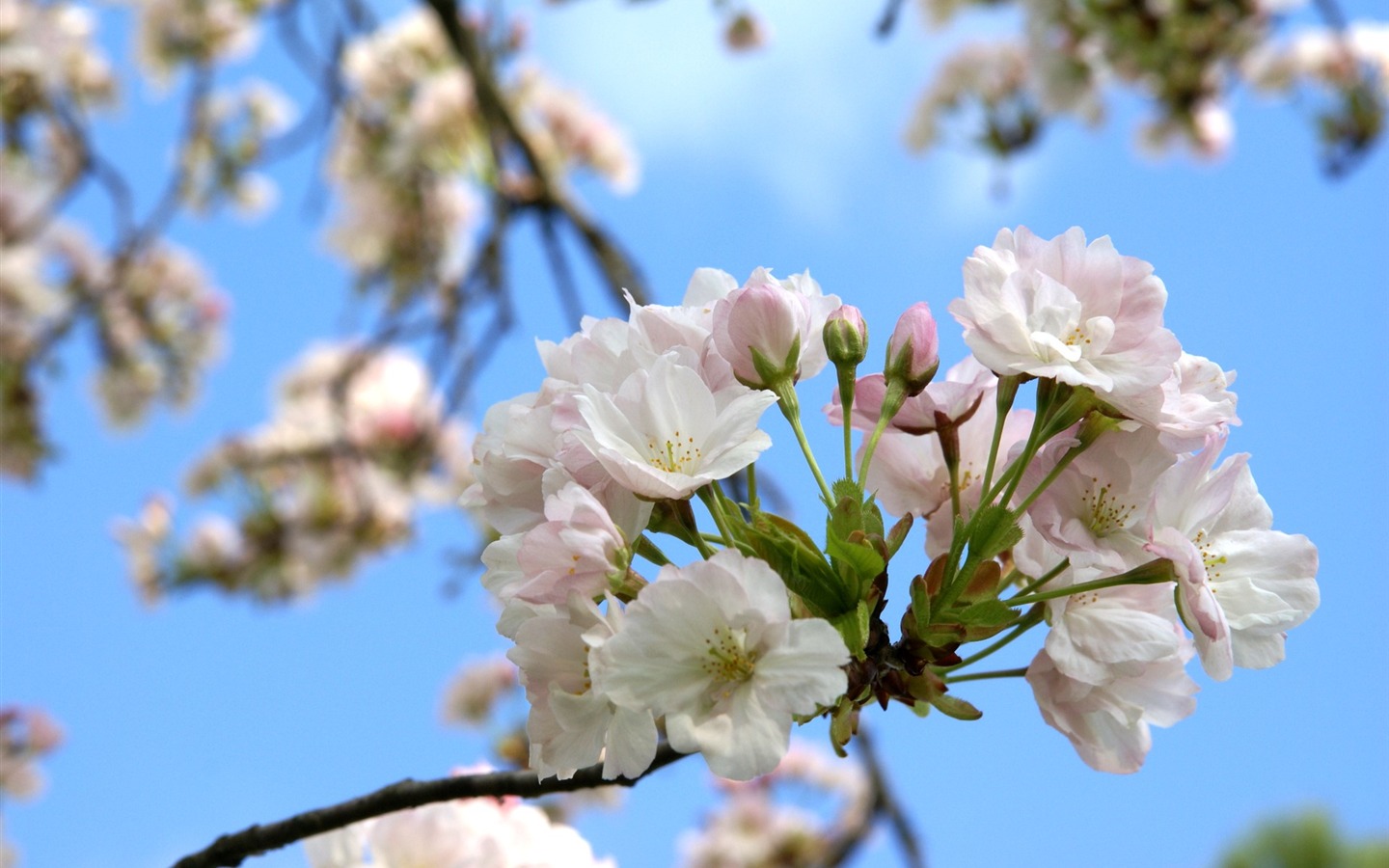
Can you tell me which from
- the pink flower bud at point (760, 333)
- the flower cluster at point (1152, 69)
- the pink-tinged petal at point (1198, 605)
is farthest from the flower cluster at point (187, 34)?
the pink-tinged petal at point (1198, 605)

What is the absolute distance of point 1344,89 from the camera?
4742mm

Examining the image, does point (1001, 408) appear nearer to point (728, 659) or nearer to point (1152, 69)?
point (728, 659)

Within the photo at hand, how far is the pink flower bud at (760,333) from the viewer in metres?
0.71

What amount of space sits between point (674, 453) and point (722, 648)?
0.41 feet

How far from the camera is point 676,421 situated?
2.20 ft

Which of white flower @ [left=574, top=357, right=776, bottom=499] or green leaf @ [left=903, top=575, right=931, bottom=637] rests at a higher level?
white flower @ [left=574, top=357, right=776, bottom=499]

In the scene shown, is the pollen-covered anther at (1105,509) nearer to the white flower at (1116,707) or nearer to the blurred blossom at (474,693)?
the white flower at (1116,707)

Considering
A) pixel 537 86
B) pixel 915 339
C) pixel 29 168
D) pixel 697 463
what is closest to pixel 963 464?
pixel 915 339

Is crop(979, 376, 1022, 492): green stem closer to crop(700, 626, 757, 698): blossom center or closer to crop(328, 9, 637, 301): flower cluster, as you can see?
crop(700, 626, 757, 698): blossom center

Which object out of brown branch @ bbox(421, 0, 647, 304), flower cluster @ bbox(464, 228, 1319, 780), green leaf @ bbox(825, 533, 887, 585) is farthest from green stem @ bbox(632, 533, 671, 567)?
brown branch @ bbox(421, 0, 647, 304)

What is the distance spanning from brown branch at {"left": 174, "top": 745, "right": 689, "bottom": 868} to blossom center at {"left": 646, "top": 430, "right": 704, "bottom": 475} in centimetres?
18

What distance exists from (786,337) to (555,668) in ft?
0.82

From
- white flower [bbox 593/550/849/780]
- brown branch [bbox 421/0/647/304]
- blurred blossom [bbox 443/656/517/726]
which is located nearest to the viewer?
white flower [bbox 593/550/849/780]

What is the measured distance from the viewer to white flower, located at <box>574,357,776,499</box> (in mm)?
649
